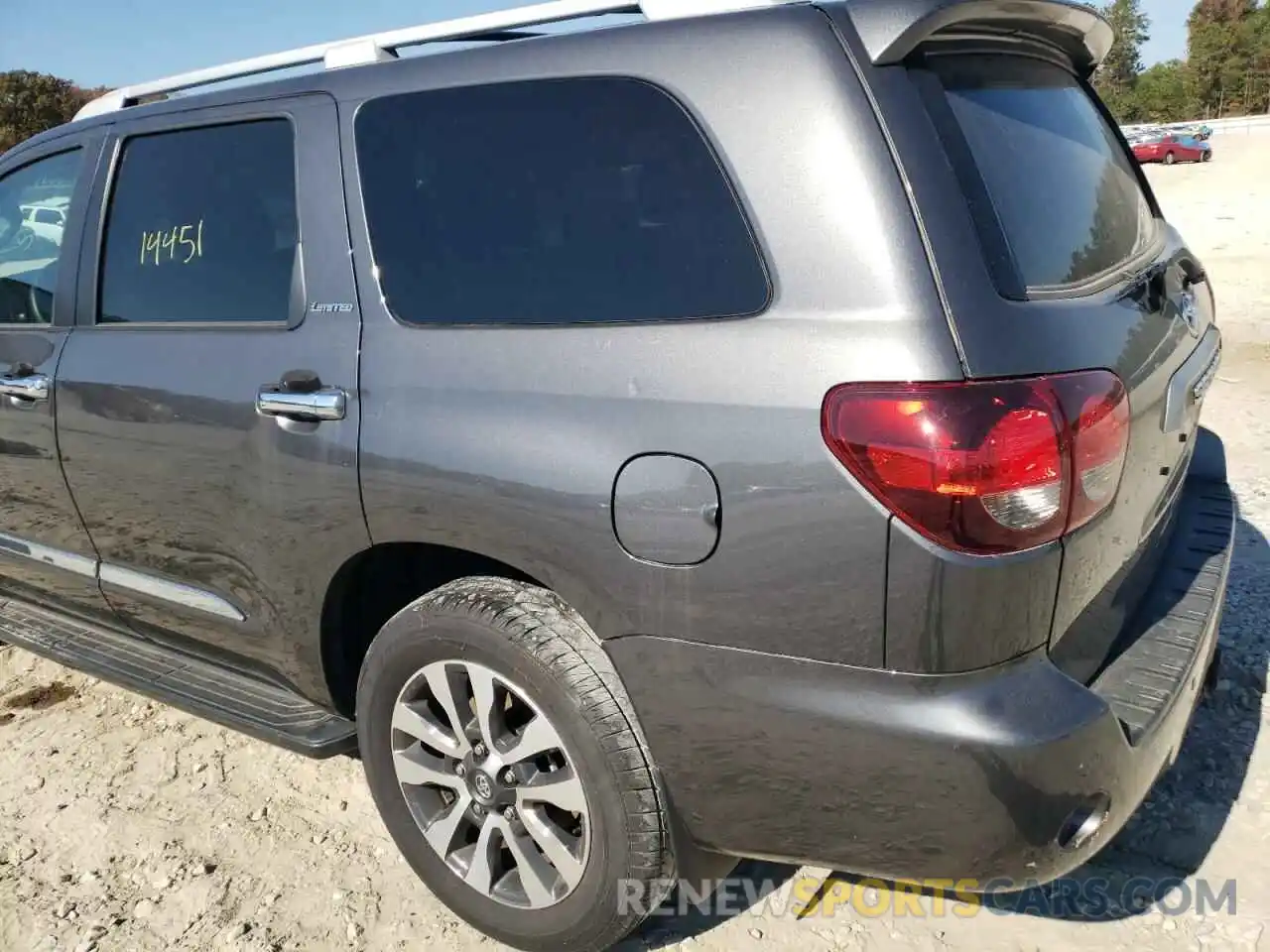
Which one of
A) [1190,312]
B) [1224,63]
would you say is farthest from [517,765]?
[1224,63]

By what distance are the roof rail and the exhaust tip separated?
4.91ft

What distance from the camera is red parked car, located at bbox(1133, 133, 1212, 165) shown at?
33.9 m

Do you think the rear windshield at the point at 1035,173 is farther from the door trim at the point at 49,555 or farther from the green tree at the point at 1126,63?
the green tree at the point at 1126,63

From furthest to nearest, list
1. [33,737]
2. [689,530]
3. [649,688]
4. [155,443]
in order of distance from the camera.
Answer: [33,737] < [155,443] < [649,688] < [689,530]

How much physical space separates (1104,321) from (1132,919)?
4.49 ft

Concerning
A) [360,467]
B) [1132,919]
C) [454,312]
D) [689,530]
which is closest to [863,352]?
[689,530]

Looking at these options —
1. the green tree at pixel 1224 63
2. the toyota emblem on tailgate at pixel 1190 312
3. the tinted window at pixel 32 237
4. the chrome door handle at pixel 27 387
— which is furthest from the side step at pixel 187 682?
the green tree at pixel 1224 63

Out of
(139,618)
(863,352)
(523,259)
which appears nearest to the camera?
(863,352)

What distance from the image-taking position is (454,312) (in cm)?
210

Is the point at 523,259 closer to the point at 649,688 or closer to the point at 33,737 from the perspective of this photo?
the point at 649,688

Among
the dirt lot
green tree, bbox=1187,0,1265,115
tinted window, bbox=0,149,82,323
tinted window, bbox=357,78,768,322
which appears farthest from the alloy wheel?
green tree, bbox=1187,0,1265,115

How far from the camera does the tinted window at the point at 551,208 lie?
5.88 ft

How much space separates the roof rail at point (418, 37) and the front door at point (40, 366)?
264 millimetres

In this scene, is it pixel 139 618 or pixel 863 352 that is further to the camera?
pixel 139 618
